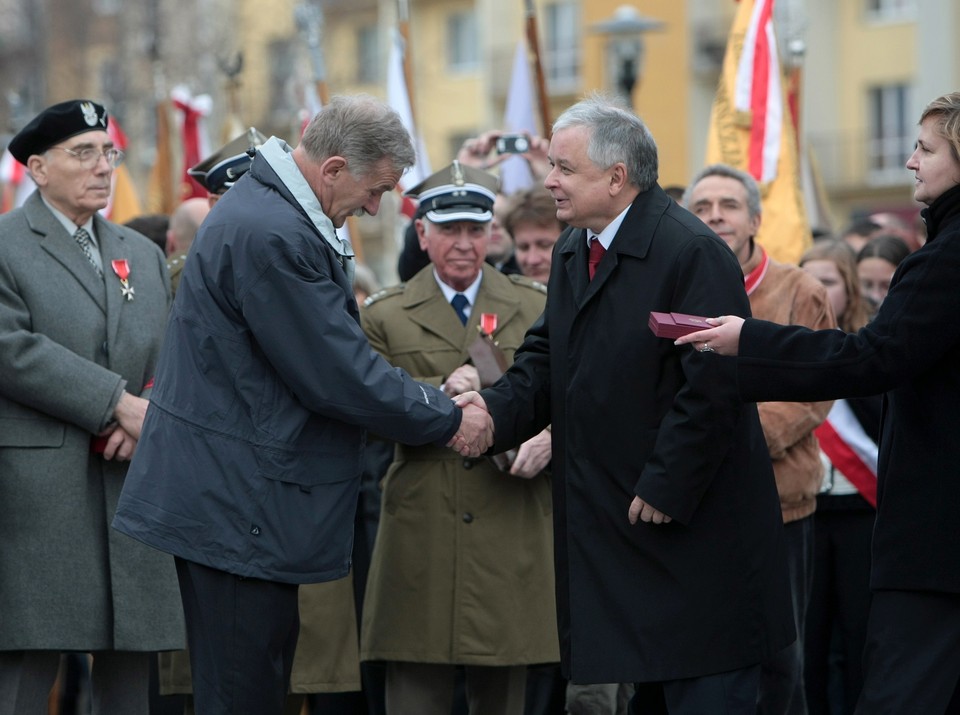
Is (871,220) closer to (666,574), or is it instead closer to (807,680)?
(807,680)

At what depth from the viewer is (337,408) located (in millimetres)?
4879

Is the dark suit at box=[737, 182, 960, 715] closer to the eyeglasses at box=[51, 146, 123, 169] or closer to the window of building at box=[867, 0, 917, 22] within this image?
the eyeglasses at box=[51, 146, 123, 169]

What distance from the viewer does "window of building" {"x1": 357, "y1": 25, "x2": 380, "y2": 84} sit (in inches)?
1640

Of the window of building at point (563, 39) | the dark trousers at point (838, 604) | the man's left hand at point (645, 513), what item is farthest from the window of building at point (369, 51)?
the man's left hand at point (645, 513)

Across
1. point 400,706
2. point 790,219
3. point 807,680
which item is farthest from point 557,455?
Result: point 790,219

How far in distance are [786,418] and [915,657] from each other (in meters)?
1.78

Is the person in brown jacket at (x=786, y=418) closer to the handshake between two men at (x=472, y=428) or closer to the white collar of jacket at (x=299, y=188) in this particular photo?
the handshake between two men at (x=472, y=428)

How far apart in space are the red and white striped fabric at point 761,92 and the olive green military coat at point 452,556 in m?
3.25

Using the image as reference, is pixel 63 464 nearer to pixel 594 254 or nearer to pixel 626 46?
pixel 594 254

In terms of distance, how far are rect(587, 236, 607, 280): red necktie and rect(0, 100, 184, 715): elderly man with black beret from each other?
177 centimetres

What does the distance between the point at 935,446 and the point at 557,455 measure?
1.23m

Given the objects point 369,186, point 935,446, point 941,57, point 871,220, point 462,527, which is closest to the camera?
point 935,446

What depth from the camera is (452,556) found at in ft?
20.2

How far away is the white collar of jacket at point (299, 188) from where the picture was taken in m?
4.98
